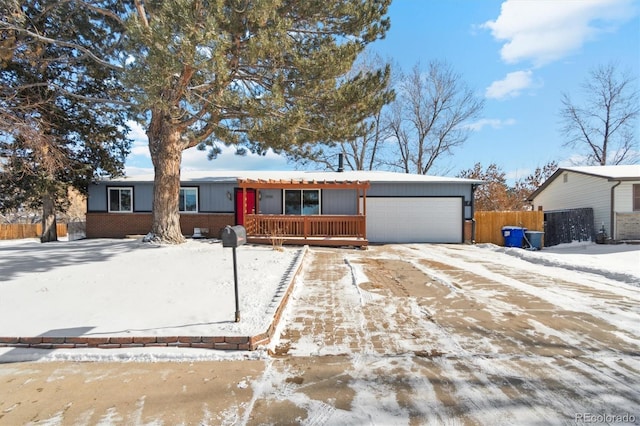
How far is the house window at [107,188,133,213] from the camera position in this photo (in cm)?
1485

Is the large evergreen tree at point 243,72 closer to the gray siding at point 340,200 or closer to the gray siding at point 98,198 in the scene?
the gray siding at point 340,200

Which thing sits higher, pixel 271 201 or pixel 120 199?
pixel 120 199

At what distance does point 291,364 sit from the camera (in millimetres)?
3303

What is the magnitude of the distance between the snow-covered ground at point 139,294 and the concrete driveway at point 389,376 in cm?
36

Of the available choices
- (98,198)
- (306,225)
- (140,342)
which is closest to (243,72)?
(306,225)

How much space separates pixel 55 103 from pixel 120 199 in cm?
430

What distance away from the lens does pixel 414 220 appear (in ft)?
48.1

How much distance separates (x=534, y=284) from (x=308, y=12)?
8222 mm

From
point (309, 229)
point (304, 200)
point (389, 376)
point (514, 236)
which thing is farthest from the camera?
point (304, 200)

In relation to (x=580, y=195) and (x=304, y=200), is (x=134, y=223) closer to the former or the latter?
(x=304, y=200)

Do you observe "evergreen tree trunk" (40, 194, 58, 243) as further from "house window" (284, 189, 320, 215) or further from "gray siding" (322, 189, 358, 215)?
"gray siding" (322, 189, 358, 215)

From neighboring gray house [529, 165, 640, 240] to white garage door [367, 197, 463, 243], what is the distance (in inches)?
243

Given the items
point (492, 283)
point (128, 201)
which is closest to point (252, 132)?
point (492, 283)

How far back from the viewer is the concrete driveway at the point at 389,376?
2.53 meters
